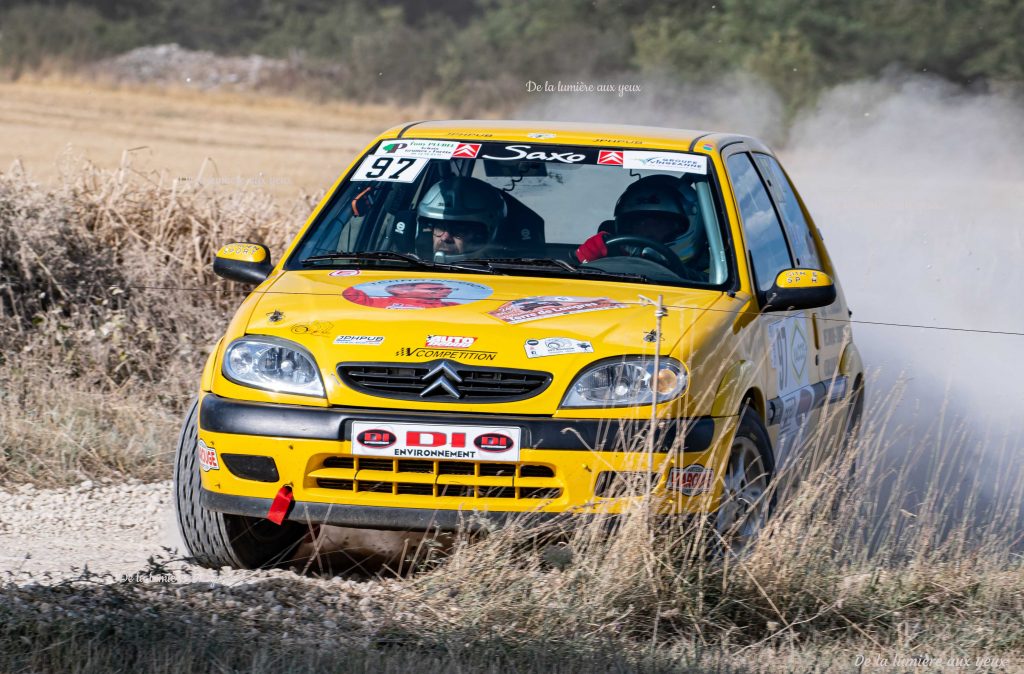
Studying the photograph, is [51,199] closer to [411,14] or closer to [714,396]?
[714,396]

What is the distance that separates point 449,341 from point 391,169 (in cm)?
164

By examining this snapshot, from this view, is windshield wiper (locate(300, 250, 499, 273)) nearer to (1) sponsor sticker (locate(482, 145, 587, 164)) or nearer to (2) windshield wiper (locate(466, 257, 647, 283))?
(2) windshield wiper (locate(466, 257, 647, 283))

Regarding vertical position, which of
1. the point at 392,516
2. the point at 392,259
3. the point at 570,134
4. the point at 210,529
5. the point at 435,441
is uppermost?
the point at 570,134

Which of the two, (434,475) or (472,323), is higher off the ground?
(472,323)

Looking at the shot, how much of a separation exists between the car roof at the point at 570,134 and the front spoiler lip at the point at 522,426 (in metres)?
1.81

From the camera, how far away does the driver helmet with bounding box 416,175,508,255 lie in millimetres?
6176

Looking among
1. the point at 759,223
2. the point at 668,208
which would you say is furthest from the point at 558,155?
the point at 759,223

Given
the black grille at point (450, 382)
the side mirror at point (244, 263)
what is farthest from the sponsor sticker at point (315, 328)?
the side mirror at point (244, 263)

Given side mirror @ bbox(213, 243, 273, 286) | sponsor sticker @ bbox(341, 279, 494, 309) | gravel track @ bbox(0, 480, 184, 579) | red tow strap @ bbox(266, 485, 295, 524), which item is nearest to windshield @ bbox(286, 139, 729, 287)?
side mirror @ bbox(213, 243, 273, 286)

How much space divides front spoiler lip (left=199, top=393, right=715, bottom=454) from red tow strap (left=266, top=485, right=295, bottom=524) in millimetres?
191

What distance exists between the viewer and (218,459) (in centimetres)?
512

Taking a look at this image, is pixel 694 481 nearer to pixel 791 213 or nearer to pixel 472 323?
pixel 472 323

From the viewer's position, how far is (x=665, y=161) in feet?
20.7

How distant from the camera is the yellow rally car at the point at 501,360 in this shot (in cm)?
489
